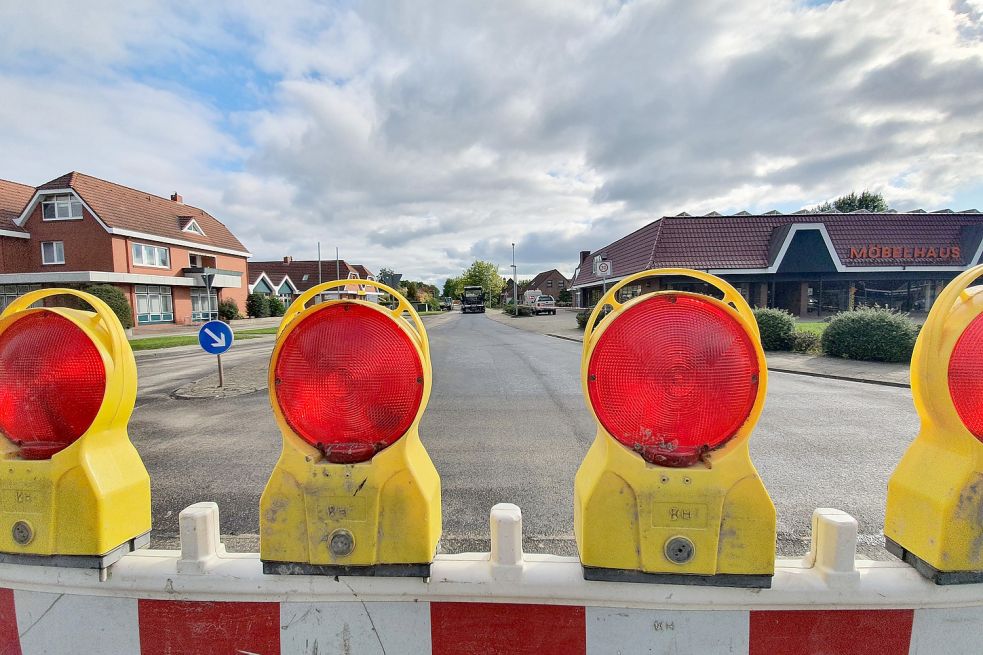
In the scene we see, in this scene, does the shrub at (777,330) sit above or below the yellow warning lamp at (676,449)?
below

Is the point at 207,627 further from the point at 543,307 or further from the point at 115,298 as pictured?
the point at 543,307

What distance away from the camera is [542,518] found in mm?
2895

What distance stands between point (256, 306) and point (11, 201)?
55.3 feet

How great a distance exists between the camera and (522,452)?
423cm

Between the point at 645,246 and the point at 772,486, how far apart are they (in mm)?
21903

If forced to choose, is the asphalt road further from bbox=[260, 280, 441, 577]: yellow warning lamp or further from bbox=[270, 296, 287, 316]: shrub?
bbox=[270, 296, 287, 316]: shrub

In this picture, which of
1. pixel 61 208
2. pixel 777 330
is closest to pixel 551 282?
pixel 61 208

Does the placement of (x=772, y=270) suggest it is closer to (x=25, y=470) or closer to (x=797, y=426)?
(x=797, y=426)

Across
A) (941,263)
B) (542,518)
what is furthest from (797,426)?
(941,263)

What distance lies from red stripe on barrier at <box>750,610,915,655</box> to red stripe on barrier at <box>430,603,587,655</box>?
0.45 m

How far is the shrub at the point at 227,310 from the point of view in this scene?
118ft

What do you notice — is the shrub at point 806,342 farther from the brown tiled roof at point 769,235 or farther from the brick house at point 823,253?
the brown tiled roof at point 769,235

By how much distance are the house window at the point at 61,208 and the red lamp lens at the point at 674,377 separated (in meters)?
36.7

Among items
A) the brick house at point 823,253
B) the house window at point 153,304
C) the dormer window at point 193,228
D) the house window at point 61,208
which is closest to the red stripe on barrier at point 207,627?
the brick house at point 823,253
